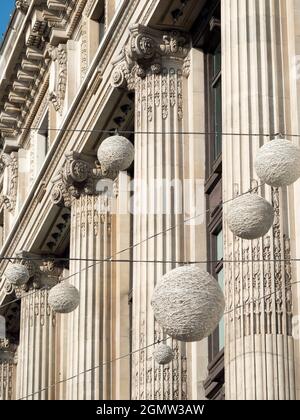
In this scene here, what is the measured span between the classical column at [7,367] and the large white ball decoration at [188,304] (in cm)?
2822

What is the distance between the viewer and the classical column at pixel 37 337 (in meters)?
39.2

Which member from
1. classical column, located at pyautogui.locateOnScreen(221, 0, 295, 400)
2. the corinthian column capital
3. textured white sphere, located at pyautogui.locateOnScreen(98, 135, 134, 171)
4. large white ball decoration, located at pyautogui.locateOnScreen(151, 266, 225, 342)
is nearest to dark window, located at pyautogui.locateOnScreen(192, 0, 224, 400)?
the corinthian column capital

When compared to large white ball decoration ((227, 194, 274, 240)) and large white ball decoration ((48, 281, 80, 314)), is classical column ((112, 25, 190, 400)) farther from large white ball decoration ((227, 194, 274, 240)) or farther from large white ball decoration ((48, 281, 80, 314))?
large white ball decoration ((227, 194, 274, 240))

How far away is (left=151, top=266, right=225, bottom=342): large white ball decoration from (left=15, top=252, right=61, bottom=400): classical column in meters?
21.7

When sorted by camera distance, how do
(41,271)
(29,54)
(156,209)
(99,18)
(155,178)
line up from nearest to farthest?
(156,209) < (155,178) < (99,18) < (41,271) < (29,54)

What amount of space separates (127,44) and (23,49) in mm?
11602

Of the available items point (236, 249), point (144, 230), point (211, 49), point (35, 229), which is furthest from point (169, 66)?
point (35, 229)

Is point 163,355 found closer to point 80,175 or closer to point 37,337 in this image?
point 80,175

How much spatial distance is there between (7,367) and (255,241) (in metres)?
23.8

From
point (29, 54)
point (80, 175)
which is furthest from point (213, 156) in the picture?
point (29, 54)

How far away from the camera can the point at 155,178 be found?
29.2 m

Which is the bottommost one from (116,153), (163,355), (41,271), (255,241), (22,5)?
(163,355)

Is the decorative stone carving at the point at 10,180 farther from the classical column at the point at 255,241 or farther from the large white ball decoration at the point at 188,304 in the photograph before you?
the large white ball decoration at the point at 188,304

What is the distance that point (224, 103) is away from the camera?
24031 mm
